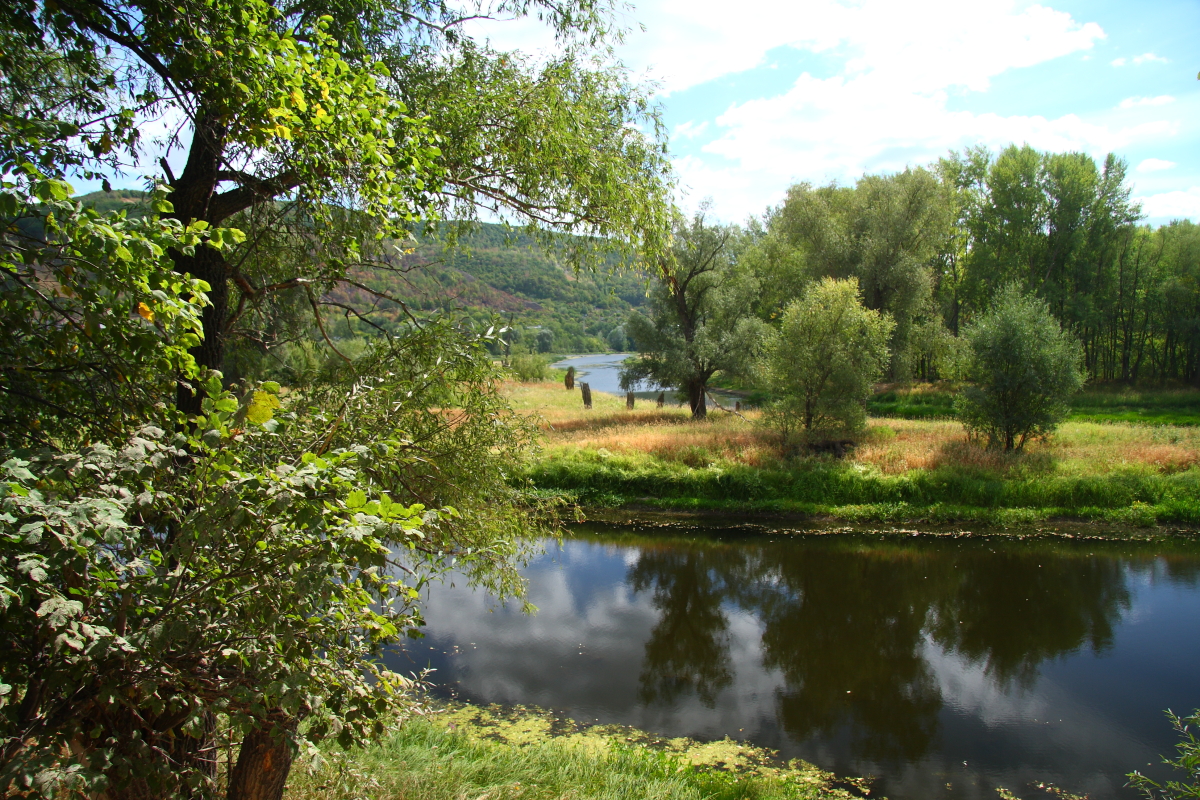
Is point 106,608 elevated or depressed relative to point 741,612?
elevated

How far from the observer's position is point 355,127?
13.0 feet

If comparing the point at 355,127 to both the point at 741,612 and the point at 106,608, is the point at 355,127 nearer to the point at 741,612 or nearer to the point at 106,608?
the point at 106,608

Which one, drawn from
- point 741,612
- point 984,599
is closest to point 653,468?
point 741,612

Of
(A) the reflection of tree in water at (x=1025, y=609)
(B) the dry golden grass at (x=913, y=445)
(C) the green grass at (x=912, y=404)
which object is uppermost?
(C) the green grass at (x=912, y=404)

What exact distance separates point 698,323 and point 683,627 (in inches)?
719

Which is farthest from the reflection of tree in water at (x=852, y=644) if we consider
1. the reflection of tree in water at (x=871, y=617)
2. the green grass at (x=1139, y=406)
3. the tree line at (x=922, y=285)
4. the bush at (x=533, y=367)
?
the bush at (x=533, y=367)

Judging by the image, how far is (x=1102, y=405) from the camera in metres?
33.9

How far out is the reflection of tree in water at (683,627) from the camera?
387 inches

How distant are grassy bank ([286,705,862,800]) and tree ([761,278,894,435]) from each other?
558 inches

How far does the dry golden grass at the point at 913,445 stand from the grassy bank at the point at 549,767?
10103 millimetres

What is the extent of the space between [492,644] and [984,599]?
9.23m

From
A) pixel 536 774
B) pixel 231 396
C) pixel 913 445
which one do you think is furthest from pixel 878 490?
pixel 231 396

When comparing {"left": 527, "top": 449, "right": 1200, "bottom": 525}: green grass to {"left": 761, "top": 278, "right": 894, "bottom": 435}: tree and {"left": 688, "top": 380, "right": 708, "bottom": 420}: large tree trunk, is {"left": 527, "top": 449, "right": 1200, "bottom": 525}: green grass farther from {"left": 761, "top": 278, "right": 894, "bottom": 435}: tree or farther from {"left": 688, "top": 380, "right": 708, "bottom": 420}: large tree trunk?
{"left": 688, "top": 380, "right": 708, "bottom": 420}: large tree trunk

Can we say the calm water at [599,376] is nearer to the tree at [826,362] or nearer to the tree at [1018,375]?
the tree at [826,362]
